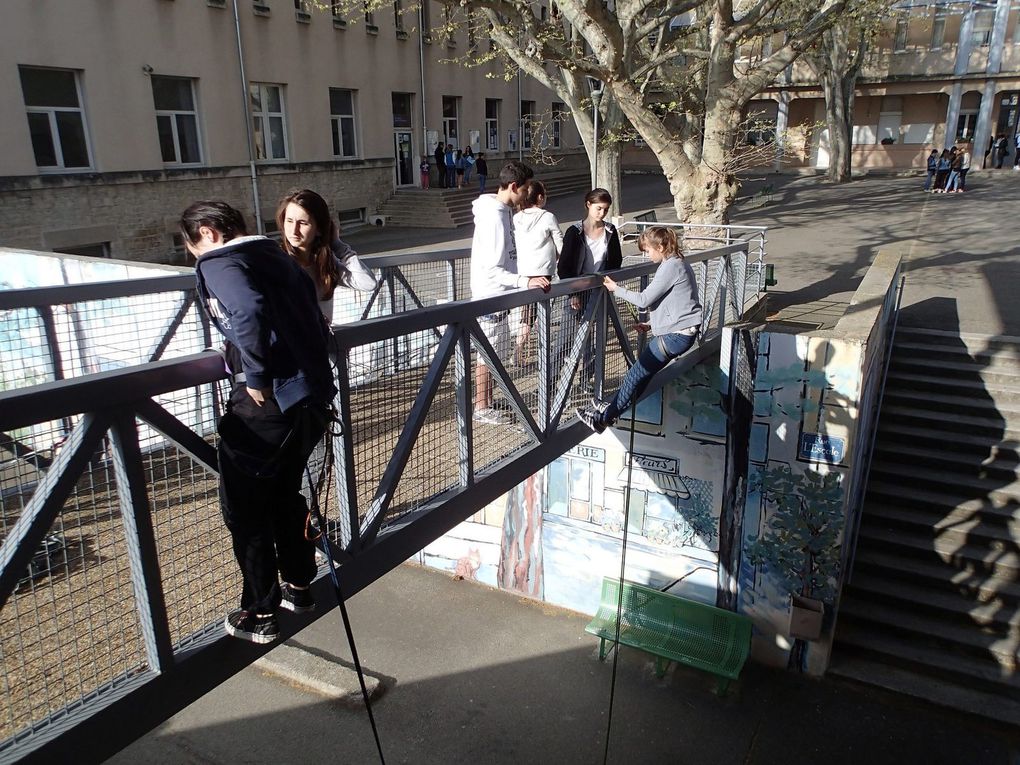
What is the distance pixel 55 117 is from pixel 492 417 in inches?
632

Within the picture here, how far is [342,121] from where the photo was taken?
954 inches

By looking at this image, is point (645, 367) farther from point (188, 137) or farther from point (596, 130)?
point (188, 137)

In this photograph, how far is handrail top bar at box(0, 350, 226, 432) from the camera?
2.19m

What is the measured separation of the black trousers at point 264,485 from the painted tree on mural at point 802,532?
22.1ft

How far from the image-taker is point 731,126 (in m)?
10.8

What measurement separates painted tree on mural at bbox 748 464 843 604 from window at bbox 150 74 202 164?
55.1 ft

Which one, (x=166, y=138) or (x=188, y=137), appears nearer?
(x=166, y=138)

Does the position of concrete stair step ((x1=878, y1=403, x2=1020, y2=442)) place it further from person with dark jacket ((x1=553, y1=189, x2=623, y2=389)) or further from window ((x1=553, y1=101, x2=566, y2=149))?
window ((x1=553, y1=101, x2=566, y2=149))

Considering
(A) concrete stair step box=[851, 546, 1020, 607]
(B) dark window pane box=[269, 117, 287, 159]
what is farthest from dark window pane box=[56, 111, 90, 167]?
(A) concrete stair step box=[851, 546, 1020, 607]

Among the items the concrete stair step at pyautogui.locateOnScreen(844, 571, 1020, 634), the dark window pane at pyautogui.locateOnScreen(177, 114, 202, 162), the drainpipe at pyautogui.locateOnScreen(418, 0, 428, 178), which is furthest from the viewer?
the drainpipe at pyautogui.locateOnScreen(418, 0, 428, 178)

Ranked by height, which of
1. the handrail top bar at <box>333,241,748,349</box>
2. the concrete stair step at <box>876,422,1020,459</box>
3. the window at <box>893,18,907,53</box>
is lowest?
the concrete stair step at <box>876,422,1020,459</box>

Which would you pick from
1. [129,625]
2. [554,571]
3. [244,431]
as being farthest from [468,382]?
[554,571]

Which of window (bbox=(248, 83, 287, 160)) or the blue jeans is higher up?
window (bbox=(248, 83, 287, 160))

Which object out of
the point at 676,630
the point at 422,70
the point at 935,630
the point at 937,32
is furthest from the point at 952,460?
the point at 937,32
